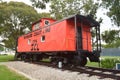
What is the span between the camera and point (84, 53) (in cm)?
1512

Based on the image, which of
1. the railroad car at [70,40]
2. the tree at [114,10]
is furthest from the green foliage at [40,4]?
the tree at [114,10]

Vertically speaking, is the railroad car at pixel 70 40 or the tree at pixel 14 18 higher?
the tree at pixel 14 18

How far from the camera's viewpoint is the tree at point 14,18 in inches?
1431

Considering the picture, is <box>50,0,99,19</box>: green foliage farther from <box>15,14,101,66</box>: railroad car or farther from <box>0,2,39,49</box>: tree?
<box>15,14,101,66</box>: railroad car

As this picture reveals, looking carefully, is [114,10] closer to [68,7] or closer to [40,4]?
[40,4]

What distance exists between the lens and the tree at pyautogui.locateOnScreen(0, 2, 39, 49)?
1431 inches

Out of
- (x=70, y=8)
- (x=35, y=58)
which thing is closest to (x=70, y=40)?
(x=35, y=58)

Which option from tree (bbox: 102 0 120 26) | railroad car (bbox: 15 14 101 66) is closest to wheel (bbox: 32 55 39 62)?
railroad car (bbox: 15 14 101 66)

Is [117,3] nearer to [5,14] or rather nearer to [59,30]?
[59,30]

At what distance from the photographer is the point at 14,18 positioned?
37.2 meters

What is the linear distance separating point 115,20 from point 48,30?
19.8ft

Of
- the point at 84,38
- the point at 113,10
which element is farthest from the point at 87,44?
the point at 113,10

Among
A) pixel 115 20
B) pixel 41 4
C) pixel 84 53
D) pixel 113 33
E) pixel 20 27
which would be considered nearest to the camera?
pixel 41 4

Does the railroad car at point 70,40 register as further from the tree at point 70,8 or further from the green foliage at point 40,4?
the tree at point 70,8
